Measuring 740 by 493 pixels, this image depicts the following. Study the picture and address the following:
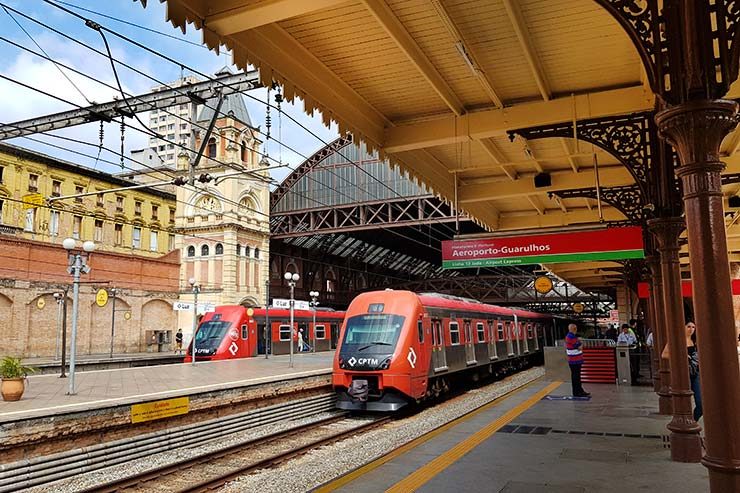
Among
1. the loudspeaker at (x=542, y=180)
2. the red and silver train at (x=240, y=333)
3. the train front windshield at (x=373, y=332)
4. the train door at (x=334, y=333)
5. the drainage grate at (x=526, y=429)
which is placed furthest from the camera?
the train door at (x=334, y=333)

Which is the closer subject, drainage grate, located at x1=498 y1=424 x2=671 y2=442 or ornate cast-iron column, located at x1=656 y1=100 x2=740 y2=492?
ornate cast-iron column, located at x1=656 y1=100 x2=740 y2=492

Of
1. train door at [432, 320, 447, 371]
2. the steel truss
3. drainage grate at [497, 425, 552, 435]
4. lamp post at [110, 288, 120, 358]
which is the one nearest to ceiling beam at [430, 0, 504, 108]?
drainage grate at [497, 425, 552, 435]

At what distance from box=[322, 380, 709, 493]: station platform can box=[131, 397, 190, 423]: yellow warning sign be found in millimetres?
4486

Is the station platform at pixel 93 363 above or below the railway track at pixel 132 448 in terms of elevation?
above

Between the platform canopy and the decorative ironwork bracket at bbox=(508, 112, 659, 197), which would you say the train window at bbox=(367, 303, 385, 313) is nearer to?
the platform canopy

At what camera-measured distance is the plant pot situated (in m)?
9.82

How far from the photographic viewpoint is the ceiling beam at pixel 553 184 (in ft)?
38.3

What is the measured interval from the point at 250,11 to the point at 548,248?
647 cm

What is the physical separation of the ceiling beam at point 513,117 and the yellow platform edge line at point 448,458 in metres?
4.27

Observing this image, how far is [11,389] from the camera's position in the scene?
388 inches

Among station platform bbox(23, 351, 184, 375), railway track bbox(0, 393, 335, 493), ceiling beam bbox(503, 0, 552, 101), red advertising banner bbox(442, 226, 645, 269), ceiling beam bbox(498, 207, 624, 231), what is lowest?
railway track bbox(0, 393, 335, 493)

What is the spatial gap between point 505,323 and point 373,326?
993 centimetres

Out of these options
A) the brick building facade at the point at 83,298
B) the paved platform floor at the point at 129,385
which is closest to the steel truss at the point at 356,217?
the brick building facade at the point at 83,298

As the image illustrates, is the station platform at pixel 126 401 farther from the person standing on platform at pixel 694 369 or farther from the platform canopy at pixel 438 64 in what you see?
the person standing on platform at pixel 694 369
